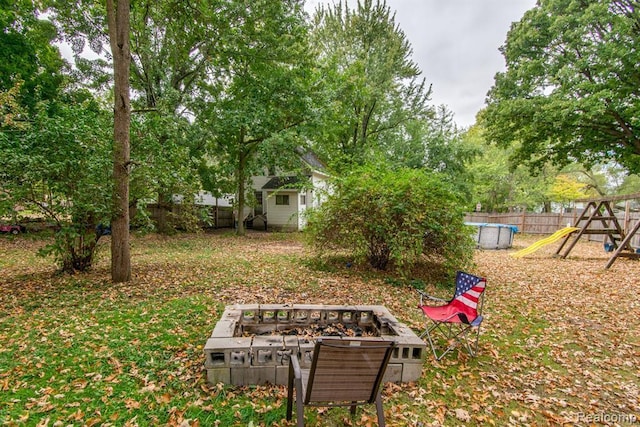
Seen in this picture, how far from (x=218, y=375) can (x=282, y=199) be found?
16510mm

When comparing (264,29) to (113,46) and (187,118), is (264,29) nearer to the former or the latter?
(187,118)

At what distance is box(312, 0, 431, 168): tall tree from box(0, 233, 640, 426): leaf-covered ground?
10.7m

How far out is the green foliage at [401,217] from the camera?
6.32 metres

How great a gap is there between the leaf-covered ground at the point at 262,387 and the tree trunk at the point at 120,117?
1136mm

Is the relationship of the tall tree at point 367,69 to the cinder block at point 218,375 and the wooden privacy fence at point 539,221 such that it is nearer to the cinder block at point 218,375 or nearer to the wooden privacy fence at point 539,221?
the wooden privacy fence at point 539,221

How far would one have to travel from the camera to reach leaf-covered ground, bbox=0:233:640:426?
2.49 m

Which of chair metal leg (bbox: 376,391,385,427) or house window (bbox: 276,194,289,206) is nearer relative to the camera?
chair metal leg (bbox: 376,391,385,427)

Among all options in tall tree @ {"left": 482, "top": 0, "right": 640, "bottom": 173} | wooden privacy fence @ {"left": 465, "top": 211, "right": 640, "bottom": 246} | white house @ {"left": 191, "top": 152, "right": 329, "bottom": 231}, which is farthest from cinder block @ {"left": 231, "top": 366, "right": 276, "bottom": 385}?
wooden privacy fence @ {"left": 465, "top": 211, "right": 640, "bottom": 246}

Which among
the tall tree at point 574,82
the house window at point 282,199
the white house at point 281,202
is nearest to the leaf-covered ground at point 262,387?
the tall tree at point 574,82

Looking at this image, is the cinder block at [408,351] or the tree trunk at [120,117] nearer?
the cinder block at [408,351]

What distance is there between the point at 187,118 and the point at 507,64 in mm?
14268

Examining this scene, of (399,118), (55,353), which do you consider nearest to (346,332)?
(55,353)

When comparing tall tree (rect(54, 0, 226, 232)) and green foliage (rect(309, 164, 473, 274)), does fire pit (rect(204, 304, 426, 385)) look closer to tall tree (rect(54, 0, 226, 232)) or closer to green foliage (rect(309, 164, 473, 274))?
green foliage (rect(309, 164, 473, 274))

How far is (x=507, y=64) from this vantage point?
42.3ft
